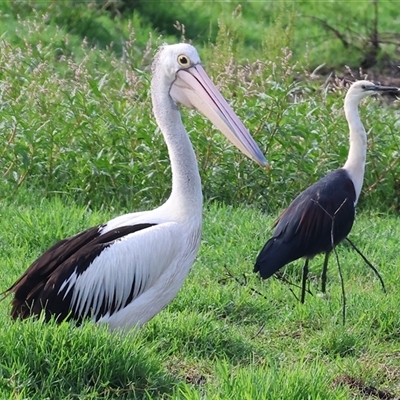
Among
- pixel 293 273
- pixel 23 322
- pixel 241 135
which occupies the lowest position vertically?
pixel 293 273

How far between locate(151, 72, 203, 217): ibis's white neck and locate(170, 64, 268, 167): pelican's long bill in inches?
3.6

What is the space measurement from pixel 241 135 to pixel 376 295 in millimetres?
1256

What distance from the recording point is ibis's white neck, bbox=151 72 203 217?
4355 millimetres

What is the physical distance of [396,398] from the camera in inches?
160

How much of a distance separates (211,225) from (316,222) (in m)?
0.84

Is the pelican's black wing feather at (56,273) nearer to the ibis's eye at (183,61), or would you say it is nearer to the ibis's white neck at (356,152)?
the ibis's eye at (183,61)

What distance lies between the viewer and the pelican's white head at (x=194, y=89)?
4.54 meters

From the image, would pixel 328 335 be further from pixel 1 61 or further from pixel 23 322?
pixel 1 61

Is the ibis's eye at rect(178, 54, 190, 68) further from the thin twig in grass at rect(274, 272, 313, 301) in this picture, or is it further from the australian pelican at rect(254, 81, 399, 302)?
the thin twig in grass at rect(274, 272, 313, 301)

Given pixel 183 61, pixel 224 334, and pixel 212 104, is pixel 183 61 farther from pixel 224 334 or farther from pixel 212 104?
pixel 224 334

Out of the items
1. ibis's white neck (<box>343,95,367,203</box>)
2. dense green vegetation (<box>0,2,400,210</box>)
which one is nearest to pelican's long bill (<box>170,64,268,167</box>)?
ibis's white neck (<box>343,95,367,203</box>)

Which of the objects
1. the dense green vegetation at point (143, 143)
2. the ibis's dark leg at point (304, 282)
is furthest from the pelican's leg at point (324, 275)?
the dense green vegetation at point (143, 143)

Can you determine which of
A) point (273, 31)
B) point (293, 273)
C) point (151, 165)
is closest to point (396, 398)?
point (293, 273)

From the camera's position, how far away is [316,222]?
18.1ft
